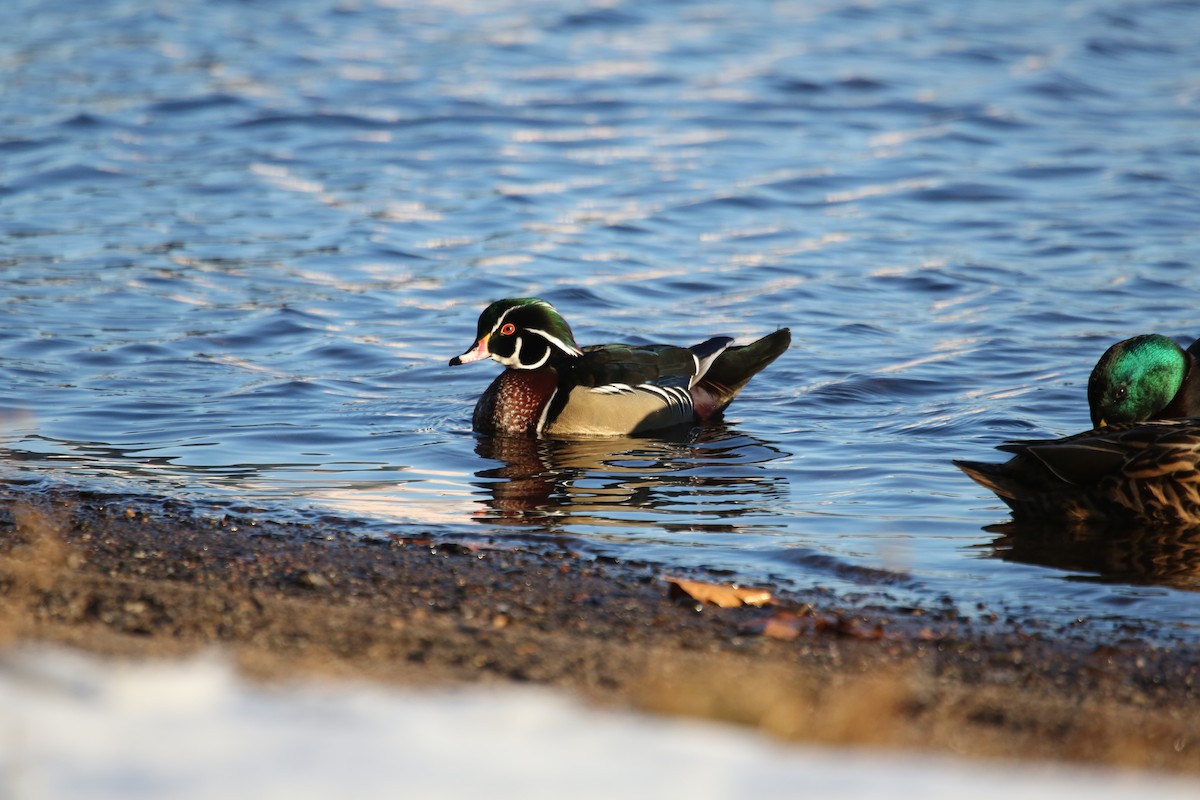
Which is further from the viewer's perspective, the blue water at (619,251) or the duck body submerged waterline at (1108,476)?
the blue water at (619,251)

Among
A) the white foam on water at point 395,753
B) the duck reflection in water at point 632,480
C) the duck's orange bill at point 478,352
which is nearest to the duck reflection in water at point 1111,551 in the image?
the duck reflection in water at point 632,480

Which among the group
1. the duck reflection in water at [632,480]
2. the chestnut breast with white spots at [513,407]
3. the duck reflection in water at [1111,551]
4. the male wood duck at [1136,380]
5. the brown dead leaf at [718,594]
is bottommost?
the brown dead leaf at [718,594]

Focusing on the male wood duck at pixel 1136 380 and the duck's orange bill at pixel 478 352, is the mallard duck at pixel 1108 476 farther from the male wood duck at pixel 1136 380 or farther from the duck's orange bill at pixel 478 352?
the duck's orange bill at pixel 478 352

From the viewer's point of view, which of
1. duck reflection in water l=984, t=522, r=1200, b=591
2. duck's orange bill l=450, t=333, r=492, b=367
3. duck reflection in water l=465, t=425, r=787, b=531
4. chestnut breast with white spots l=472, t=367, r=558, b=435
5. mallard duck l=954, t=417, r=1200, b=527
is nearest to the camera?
duck reflection in water l=984, t=522, r=1200, b=591

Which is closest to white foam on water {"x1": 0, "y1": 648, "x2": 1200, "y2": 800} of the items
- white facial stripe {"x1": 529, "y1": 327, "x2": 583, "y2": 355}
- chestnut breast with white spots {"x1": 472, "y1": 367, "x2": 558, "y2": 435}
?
chestnut breast with white spots {"x1": 472, "y1": 367, "x2": 558, "y2": 435}

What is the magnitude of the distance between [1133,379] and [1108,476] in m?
1.03

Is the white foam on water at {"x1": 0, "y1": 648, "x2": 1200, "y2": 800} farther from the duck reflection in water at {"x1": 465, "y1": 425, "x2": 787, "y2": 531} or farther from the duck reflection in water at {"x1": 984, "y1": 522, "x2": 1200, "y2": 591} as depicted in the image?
the duck reflection in water at {"x1": 465, "y1": 425, "x2": 787, "y2": 531}

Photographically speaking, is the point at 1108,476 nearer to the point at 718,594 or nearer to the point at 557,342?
the point at 718,594

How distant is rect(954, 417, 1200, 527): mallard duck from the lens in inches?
293

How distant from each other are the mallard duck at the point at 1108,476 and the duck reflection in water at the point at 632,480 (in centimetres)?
130

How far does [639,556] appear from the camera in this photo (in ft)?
23.1

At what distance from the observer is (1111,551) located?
7.36m

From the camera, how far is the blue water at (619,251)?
320 inches

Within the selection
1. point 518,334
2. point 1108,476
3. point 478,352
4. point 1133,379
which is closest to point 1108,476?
point 1108,476
